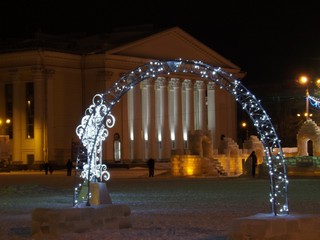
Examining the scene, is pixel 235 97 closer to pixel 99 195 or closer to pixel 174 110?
pixel 99 195

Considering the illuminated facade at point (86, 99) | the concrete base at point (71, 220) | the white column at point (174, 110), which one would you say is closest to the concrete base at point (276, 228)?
the concrete base at point (71, 220)

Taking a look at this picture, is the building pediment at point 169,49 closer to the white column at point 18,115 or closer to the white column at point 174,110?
the white column at point 174,110

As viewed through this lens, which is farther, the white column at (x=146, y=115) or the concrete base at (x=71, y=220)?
the white column at (x=146, y=115)

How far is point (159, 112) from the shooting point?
295ft

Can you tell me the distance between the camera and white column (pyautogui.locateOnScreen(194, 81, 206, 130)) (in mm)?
95938

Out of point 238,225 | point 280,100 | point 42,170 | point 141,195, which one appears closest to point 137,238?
point 238,225

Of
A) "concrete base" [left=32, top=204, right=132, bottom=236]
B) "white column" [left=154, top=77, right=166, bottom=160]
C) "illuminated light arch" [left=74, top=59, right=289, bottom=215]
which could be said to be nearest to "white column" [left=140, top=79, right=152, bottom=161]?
"white column" [left=154, top=77, right=166, bottom=160]

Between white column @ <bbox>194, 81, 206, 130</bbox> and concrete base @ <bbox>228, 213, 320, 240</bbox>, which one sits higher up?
white column @ <bbox>194, 81, 206, 130</bbox>

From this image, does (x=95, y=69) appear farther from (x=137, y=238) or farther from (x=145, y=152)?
(x=137, y=238)

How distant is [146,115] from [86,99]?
713 cm

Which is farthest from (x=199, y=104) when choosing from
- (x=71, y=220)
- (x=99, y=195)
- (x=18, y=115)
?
(x=71, y=220)

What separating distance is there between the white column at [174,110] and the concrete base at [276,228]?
7581 centimetres

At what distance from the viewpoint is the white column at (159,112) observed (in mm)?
89562

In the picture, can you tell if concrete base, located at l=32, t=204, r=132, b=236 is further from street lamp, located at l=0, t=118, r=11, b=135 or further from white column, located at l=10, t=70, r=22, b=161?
street lamp, located at l=0, t=118, r=11, b=135
